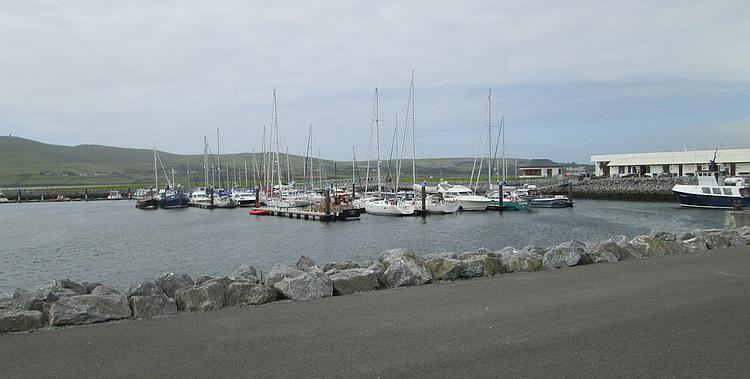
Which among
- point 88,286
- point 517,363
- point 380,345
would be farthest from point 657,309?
point 88,286

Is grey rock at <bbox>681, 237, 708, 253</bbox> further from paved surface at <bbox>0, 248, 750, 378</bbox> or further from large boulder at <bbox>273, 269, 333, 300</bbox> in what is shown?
large boulder at <bbox>273, 269, 333, 300</bbox>

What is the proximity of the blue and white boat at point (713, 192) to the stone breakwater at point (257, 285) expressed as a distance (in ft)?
177

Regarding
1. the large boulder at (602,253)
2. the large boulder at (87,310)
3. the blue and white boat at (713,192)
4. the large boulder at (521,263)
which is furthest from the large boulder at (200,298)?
the blue and white boat at (713,192)

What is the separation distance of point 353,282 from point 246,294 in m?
1.83

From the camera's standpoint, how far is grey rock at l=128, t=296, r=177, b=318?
8.50 meters

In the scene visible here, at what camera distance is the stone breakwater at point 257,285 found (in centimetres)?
814

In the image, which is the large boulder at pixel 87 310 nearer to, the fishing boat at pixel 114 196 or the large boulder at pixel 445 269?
the large boulder at pixel 445 269

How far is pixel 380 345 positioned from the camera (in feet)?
22.6

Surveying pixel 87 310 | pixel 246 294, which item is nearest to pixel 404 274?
pixel 246 294

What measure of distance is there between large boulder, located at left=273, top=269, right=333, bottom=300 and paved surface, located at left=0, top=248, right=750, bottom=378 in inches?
11.4

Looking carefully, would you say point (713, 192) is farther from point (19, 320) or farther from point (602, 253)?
point (19, 320)

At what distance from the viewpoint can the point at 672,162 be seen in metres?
101

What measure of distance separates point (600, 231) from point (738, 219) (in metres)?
19.1

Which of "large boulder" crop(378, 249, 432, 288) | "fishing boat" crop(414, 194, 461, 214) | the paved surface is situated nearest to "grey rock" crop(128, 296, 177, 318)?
the paved surface
